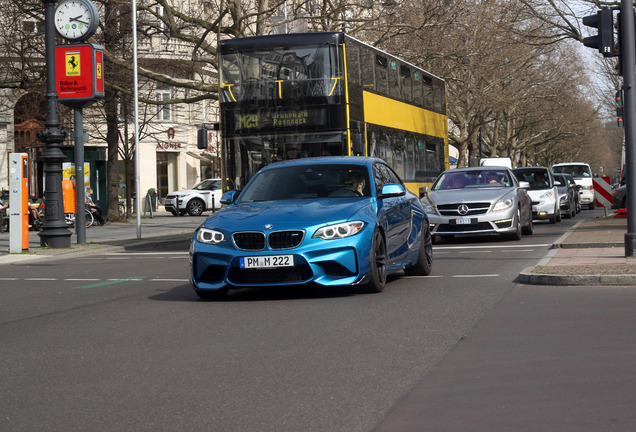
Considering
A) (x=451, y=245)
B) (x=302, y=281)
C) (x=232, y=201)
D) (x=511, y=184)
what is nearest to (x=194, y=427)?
(x=302, y=281)

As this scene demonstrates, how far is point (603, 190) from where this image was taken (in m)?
24.8

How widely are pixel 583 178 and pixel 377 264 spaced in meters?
40.3

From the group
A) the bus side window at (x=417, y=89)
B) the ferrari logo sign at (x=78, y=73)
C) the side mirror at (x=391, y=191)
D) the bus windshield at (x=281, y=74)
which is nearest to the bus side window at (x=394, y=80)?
the bus side window at (x=417, y=89)

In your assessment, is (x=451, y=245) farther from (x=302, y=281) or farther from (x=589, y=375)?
(x=589, y=375)

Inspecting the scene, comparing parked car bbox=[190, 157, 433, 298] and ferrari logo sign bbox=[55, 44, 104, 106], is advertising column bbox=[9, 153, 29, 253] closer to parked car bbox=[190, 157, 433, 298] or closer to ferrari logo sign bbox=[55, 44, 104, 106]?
ferrari logo sign bbox=[55, 44, 104, 106]

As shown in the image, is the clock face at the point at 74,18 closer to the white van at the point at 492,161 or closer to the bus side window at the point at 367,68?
the bus side window at the point at 367,68

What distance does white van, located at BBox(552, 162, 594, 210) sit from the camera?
45.9 m

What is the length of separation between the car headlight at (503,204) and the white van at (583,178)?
83.6 ft

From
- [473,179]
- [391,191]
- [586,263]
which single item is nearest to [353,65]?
[473,179]

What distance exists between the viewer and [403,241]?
483 inches

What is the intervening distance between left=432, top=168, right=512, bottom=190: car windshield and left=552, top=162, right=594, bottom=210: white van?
2389 centimetres

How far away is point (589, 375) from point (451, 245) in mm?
13747

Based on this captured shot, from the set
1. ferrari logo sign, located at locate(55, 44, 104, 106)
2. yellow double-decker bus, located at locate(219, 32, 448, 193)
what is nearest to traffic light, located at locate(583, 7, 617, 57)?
yellow double-decker bus, located at locate(219, 32, 448, 193)

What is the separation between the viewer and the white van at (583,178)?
45.9 meters
